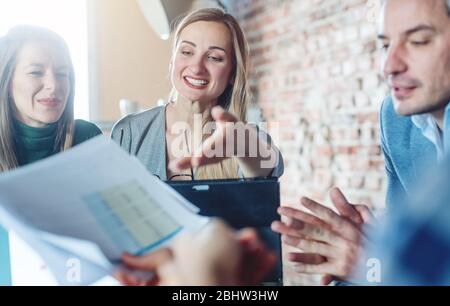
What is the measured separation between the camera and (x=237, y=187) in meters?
1.05

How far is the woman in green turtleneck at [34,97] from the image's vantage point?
41.6 inches

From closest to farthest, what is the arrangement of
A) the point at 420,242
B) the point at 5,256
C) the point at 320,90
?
the point at 420,242, the point at 5,256, the point at 320,90

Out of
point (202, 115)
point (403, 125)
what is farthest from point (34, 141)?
point (403, 125)

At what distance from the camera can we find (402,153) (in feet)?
3.47

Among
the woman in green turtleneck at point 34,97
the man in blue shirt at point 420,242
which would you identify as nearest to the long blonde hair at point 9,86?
the woman in green turtleneck at point 34,97

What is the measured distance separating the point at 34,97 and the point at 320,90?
2.26ft

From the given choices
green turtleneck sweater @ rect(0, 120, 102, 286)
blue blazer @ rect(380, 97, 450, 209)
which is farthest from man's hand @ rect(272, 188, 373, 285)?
green turtleneck sweater @ rect(0, 120, 102, 286)

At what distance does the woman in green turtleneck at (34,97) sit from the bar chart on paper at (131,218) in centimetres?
30

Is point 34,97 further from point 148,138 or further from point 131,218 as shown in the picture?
point 131,218

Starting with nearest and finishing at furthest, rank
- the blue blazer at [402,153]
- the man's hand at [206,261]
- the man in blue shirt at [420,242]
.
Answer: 1. the man's hand at [206,261]
2. the man in blue shirt at [420,242]
3. the blue blazer at [402,153]

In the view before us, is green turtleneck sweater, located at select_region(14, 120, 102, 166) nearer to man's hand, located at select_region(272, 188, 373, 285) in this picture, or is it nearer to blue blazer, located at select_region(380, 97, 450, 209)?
man's hand, located at select_region(272, 188, 373, 285)

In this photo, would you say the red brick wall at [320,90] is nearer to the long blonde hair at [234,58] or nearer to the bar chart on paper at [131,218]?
the long blonde hair at [234,58]
